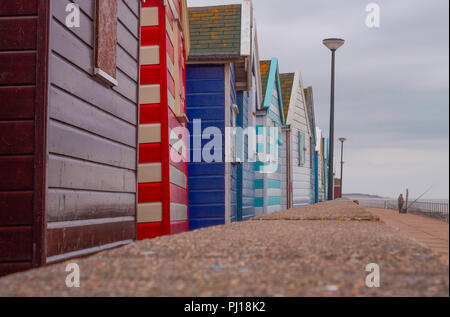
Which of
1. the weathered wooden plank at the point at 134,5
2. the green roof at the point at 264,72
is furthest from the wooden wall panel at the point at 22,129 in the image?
the green roof at the point at 264,72

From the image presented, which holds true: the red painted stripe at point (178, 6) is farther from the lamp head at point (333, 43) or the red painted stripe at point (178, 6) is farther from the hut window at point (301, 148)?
the hut window at point (301, 148)

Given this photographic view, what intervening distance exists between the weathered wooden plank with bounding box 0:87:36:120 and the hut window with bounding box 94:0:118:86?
3.70 feet

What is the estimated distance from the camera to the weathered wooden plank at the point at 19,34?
3.86m

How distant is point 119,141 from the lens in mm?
5582

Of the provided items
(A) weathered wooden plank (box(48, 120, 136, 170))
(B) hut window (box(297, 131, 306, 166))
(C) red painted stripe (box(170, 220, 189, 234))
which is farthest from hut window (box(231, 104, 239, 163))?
(B) hut window (box(297, 131, 306, 166))

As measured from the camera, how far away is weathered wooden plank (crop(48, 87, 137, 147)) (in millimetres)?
4039

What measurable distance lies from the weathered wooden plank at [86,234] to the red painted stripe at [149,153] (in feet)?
4.47

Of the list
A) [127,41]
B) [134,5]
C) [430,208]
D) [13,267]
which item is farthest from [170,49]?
[430,208]

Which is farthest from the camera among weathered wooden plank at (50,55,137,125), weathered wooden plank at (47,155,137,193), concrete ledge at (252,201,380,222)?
concrete ledge at (252,201,380,222)

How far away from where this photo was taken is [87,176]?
4672 millimetres

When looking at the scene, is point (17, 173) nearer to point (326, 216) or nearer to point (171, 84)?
point (326, 216)

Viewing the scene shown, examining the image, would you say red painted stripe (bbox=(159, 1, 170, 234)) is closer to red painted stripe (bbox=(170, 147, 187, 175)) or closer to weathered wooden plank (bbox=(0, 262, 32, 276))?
red painted stripe (bbox=(170, 147, 187, 175))
